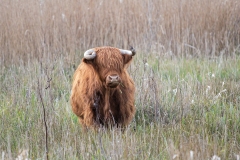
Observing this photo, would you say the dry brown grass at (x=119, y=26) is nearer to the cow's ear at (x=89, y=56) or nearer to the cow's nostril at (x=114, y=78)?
the cow's ear at (x=89, y=56)

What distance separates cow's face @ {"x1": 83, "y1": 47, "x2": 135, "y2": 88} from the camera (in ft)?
16.7

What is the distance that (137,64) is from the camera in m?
7.59

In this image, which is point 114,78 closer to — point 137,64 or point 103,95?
point 103,95

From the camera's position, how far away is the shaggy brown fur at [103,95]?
5281mm

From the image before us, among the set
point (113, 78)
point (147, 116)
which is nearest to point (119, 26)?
point (147, 116)

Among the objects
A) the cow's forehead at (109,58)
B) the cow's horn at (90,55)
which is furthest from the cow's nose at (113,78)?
the cow's horn at (90,55)

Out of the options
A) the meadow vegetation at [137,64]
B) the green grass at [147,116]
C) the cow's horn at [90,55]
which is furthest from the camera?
the meadow vegetation at [137,64]

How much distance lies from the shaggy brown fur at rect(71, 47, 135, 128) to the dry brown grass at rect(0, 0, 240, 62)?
3138mm

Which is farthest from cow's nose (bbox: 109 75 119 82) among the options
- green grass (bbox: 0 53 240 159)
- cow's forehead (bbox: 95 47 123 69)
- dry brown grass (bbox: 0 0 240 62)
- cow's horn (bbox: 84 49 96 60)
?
dry brown grass (bbox: 0 0 240 62)

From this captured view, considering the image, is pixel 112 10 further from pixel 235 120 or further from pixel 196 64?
pixel 235 120

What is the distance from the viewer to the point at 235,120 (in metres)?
5.32

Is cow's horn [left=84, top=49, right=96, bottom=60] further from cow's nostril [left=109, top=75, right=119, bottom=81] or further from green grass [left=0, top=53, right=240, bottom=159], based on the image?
green grass [left=0, top=53, right=240, bottom=159]

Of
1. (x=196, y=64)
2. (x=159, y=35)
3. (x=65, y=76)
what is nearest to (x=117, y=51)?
(x=65, y=76)

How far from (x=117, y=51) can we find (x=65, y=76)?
2.60 meters
